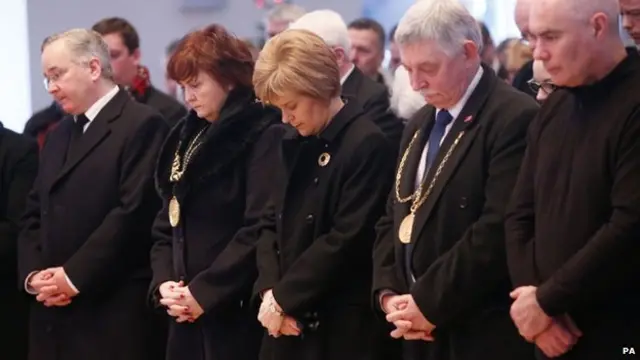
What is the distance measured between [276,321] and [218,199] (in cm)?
58

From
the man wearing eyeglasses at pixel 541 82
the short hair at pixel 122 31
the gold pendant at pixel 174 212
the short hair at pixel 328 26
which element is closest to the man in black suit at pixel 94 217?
the gold pendant at pixel 174 212

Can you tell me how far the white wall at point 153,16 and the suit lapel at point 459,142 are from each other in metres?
4.87

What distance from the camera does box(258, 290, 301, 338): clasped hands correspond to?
3627 mm

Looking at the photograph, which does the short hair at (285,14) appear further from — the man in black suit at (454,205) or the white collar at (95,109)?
the man in black suit at (454,205)

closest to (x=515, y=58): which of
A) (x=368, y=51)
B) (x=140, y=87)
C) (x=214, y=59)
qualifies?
(x=368, y=51)

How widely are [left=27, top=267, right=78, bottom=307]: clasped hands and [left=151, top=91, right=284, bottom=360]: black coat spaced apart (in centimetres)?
49

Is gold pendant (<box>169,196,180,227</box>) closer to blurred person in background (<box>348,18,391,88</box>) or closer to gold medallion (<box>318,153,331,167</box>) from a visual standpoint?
gold medallion (<box>318,153,331,167</box>)

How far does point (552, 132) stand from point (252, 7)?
216 inches

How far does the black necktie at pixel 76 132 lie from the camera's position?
446 centimetres

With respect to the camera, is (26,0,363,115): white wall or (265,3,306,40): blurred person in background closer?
(265,3,306,40): blurred person in background

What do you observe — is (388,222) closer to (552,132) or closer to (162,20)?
(552,132)

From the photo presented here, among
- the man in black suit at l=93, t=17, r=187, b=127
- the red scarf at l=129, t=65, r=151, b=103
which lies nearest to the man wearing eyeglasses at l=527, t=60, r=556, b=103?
the man in black suit at l=93, t=17, r=187, b=127

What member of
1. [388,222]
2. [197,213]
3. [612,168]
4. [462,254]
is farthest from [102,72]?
[612,168]

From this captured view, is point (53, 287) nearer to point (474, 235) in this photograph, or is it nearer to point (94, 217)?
point (94, 217)
